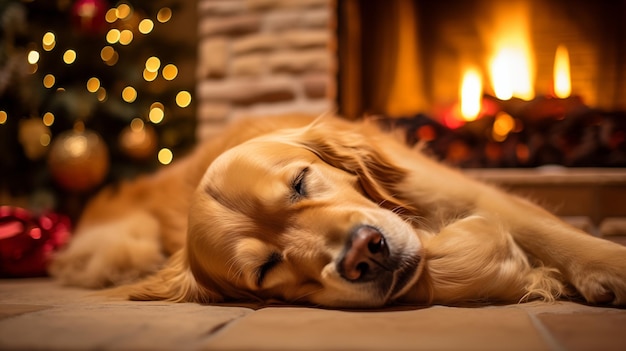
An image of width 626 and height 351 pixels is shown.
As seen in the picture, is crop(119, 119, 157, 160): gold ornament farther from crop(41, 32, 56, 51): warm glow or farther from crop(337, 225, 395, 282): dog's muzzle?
crop(337, 225, 395, 282): dog's muzzle

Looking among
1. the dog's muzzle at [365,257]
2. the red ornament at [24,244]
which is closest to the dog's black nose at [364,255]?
the dog's muzzle at [365,257]

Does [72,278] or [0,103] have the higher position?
[0,103]

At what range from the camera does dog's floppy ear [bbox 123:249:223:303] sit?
157 centimetres

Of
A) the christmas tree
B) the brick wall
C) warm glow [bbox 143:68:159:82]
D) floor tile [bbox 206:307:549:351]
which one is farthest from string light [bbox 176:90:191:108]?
floor tile [bbox 206:307:549:351]

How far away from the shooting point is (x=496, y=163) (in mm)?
2834

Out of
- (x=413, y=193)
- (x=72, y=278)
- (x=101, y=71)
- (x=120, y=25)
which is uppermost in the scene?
(x=120, y=25)

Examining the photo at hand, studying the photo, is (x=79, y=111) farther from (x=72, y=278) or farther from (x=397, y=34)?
(x=397, y=34)

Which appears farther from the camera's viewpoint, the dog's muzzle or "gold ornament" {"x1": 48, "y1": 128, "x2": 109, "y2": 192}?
Answer: "gold ornament" {"x1": 48, "y1": 128, "x2": 109, "y2": 192}

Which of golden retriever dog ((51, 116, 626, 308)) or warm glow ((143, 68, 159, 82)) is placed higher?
warm glow ((143, 68, 159, 82))

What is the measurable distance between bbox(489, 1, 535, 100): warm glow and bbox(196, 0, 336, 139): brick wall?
0.96 m

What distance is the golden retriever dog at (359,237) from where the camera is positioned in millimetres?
1324

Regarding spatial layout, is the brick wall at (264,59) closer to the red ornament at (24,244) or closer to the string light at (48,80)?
the red ornament at (24,244)

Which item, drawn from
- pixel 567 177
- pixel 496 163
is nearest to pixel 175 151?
pixel 496 163

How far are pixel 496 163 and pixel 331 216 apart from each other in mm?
1723
